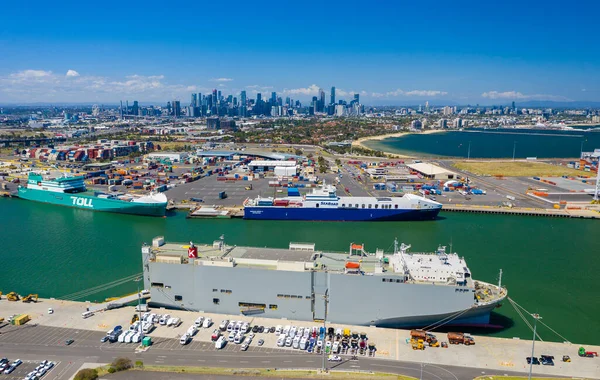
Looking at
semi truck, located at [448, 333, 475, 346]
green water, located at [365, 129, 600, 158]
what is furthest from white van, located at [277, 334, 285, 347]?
green water, located at [365, 129, 600, 158]

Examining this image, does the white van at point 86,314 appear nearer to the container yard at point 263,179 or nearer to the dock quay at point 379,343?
the dock quay at point 379,343

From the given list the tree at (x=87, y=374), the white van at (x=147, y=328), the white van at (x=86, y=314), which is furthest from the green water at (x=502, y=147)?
the tree at (x=87, y=374)

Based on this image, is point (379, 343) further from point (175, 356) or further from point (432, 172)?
point (432, 172)

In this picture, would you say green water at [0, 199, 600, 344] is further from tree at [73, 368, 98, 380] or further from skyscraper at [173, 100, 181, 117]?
skyscraper at [173, 100, 181, 117]

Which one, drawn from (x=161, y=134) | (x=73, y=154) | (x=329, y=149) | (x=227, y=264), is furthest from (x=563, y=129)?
(x=227, y=264)

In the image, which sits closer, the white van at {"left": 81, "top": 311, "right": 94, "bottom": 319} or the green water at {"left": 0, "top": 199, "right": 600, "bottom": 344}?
the white van at {"left": 81, "top": 311, "right": 94, "bottom": 319}

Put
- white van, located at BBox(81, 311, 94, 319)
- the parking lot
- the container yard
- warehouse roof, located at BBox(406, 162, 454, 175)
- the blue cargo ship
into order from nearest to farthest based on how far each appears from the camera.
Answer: the parking lot, white van, located at BBox(81, 311, 94, 319), the blue cargo ship, the container yard, warehouse roof, located at BBox(406, 162, 454, 175)

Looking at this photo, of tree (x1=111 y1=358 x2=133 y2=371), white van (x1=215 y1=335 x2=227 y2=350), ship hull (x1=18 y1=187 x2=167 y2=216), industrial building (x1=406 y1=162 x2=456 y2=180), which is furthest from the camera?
industrial building (x1=406 y1=162 x2=456 y2=180)
